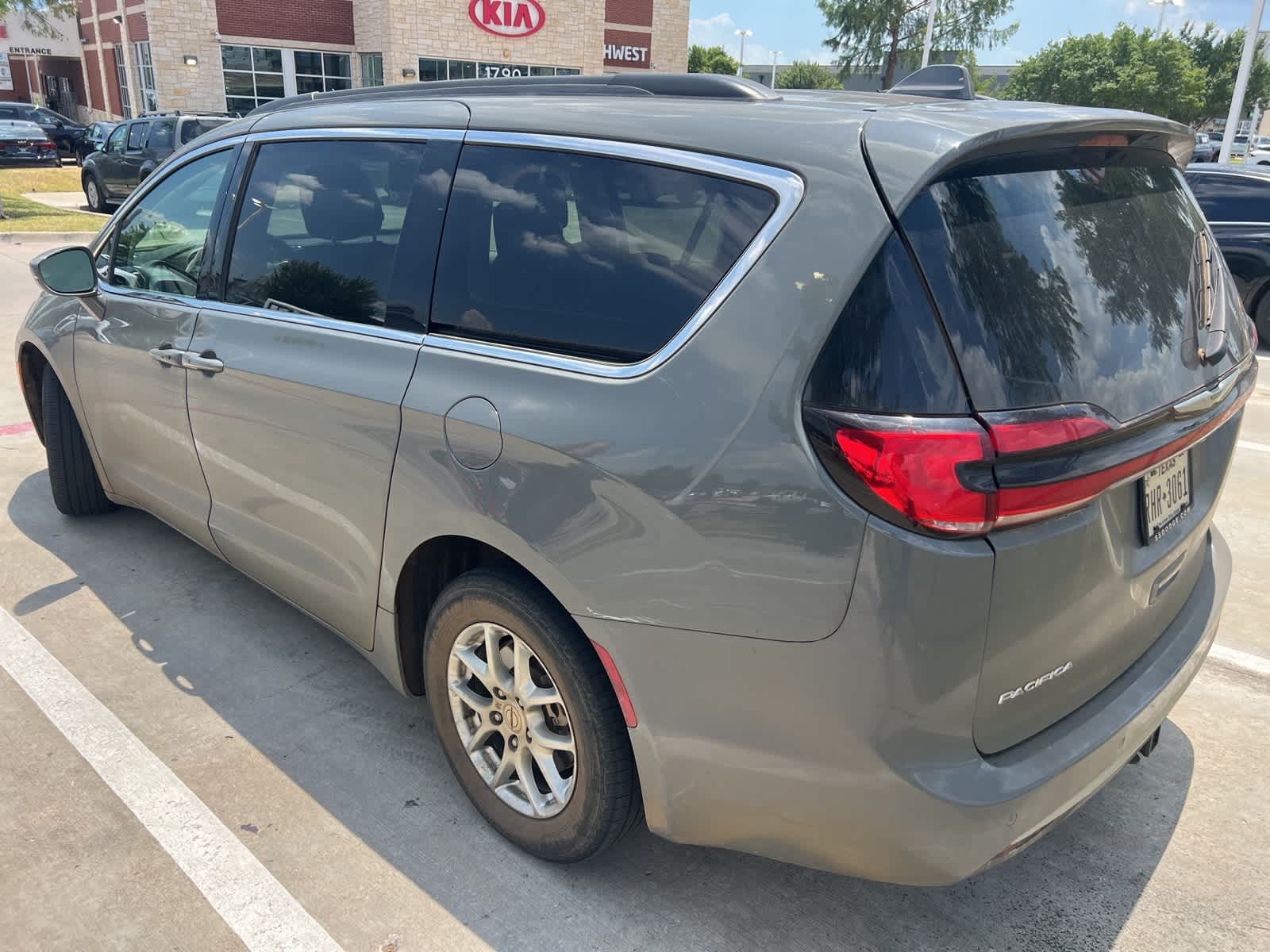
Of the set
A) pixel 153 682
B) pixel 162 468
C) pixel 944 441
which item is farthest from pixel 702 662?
pixel 162 468

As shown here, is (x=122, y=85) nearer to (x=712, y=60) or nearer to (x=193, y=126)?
(x=193, y=126)

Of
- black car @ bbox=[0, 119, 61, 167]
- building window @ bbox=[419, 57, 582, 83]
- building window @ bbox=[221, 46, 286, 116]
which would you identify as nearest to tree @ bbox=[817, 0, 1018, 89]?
building window @ bbox=[419, 57, 582, 83]

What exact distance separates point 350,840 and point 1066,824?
199 centimetres

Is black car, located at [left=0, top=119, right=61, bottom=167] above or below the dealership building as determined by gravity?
below

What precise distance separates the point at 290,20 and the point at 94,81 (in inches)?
552

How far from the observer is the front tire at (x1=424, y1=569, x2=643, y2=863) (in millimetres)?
2248

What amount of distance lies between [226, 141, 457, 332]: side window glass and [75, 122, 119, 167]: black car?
768 inches

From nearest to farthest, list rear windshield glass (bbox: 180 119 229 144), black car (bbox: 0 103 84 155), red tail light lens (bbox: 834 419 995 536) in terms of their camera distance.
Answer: red tail light lens (bbox: 834 419 995 536)
rear windshield glass (bbox: 180 119 229 144)
black car (bbox: 0 103 84 155)

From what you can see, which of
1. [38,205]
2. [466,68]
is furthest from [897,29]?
[38,205]

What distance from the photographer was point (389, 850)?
103 inches

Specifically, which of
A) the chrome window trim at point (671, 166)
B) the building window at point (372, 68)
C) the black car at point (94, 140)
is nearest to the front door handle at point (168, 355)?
the chrome window trim at point (671, 166)

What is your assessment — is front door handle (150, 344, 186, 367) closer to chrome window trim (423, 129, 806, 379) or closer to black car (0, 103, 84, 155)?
chrome window trim (423, 129, 806, 379)

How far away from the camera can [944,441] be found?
172 cm

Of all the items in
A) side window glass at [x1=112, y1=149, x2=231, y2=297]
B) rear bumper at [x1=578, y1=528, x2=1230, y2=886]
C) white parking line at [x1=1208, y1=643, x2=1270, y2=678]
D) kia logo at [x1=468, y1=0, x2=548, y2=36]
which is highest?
kia logo at [x1=468, y1=0, x2=548, y2=36]
